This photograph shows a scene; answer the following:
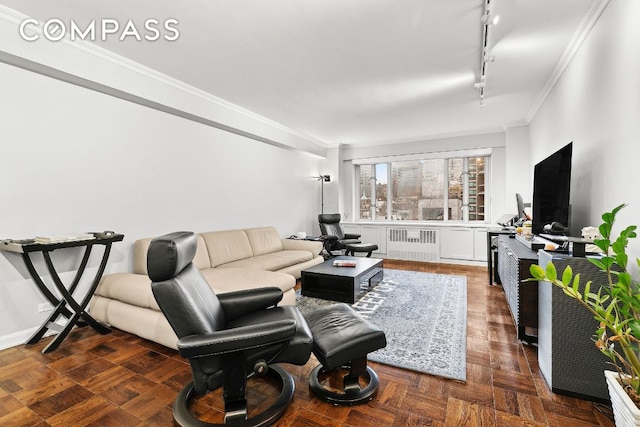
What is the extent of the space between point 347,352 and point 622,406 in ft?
4.00

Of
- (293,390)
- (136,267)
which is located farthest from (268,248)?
(293,390)

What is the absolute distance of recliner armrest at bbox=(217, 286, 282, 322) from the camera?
2100 millimetres

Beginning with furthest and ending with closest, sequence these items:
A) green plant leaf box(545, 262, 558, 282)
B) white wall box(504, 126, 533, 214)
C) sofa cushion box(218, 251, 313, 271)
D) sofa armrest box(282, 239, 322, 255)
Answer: white wall box(504, 126, 533, 214) → sofa armrest box(282, 239, 322, 255) → sofa cushion box(218, 251, 313, 271) → green plant leaf box(545, 262, 558, 282)

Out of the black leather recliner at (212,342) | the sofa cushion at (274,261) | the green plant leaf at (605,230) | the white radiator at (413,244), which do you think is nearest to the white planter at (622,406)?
the green plant leaf at (605,230)

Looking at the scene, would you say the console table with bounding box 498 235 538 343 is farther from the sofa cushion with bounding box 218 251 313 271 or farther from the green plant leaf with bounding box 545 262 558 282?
the sofa cushion with bounding box 218 251 313 271

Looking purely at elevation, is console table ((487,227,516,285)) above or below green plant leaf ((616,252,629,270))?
below

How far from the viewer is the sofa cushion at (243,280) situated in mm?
2746

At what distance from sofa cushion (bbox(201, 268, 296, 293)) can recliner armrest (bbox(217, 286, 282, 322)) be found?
0.50 m

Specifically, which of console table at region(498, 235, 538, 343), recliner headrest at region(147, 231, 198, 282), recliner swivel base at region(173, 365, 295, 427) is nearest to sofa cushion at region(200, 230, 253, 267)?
recliner swivel base at region(173, 365, 295, 427)

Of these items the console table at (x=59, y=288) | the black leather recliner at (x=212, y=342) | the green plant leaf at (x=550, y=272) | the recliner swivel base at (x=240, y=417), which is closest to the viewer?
the green plant leaf at (x=550, y=272)

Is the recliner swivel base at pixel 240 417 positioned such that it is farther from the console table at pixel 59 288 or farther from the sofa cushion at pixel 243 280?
the console table at pixel 59 288

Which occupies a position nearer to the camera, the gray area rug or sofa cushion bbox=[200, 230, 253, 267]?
the gray area rug

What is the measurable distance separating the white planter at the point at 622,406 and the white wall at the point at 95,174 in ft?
12.9

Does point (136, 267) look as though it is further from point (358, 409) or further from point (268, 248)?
point (358, 409)
